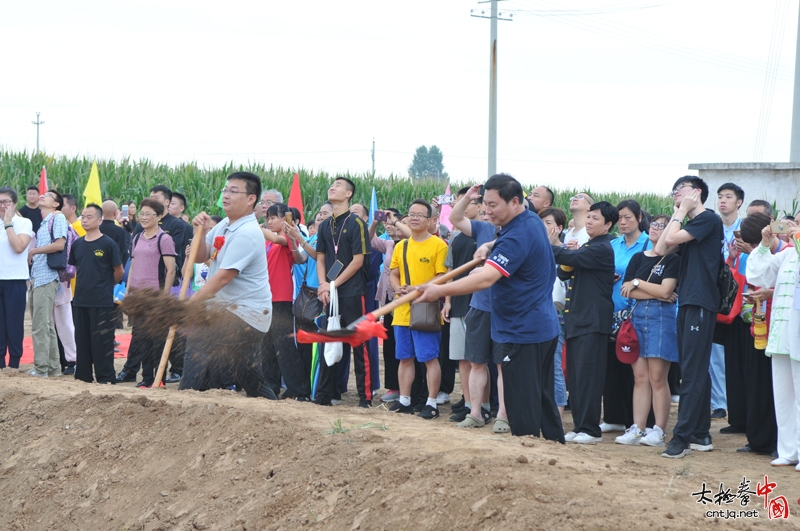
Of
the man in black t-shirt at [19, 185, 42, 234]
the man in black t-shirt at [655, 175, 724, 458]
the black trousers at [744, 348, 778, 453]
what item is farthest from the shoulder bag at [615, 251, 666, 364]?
the man in black t-shirt at [19, 185, 42, 234]

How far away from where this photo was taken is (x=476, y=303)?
798 centimetres

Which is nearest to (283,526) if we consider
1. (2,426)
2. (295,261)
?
(2,426)

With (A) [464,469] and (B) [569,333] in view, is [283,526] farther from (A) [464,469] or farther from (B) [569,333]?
(B) [569,333]

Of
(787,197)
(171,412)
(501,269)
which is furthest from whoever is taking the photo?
→ (787,197)

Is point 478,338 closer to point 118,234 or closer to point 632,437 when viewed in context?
point 632,437

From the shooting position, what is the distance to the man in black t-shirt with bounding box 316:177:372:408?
28.5 feet

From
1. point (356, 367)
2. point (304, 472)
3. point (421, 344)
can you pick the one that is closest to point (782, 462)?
point (421, 344)

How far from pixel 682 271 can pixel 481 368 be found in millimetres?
2063

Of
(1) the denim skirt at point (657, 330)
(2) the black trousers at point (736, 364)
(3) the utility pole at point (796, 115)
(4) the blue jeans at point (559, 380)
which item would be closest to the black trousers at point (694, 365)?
(1) the denim skirt at point (657, 330)

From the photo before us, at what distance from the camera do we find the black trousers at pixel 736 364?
307 inches

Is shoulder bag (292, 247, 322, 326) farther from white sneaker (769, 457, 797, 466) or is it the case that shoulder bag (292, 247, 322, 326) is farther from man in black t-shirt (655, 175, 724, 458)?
white sneaker (769, 457, 797, 466)

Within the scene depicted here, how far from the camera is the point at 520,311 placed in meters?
5.69

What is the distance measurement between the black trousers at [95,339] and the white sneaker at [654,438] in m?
5.69

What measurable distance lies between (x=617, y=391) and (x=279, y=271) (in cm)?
374
